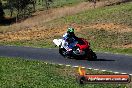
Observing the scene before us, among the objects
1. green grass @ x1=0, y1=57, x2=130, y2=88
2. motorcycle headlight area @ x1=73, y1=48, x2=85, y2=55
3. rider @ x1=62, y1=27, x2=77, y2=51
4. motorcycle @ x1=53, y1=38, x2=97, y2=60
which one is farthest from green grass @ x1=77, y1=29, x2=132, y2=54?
green grass @ x1=0, y1=57, x2=130, y2=88

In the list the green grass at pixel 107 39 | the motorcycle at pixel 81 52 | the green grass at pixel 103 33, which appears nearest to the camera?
the motorcycle at pixel 81 52

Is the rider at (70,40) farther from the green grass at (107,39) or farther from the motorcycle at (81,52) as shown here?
the green grass at (107,39)

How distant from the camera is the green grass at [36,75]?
19297mm

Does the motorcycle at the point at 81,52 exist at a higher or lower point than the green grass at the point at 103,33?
higher

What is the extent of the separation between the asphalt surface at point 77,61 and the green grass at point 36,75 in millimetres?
1694

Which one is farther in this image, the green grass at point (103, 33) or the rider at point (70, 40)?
the green grass at point (103, 33)

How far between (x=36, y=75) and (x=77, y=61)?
628cm

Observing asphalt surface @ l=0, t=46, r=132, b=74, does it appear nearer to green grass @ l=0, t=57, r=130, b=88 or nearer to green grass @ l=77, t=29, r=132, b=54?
green grass @ l=0, t=57, r=130, b=88

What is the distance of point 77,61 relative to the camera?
90.2 feet

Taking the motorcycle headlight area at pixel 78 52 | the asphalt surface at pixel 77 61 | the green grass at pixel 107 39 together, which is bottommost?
the green grass at pixel 107 39

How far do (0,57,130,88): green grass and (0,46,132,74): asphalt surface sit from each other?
1.69m

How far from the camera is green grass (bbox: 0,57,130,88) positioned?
19.3 meters

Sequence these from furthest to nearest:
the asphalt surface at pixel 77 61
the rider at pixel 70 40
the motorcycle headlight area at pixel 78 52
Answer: the rider at pixel 70 40 < the motorcycle headlight area at pixel 78 52 < the asphalt surface at pixel 77 61

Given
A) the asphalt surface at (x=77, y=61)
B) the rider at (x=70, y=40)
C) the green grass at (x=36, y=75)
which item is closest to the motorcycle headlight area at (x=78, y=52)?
the rider at (x=70, y=40)
